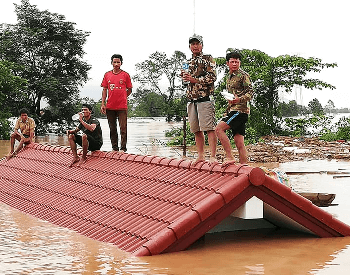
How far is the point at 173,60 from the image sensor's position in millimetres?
60906

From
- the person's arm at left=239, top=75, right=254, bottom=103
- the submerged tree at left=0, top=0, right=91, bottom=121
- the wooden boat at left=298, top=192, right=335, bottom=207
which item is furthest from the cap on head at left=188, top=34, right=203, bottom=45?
the submerged tree at left=0, top=0, right=91, bottom=121

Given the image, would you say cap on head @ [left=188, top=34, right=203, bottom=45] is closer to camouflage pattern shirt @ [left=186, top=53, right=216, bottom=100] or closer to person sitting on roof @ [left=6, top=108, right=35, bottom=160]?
camouflage pattern shirt @ [left=186, top=53, right=216, bottom=100]

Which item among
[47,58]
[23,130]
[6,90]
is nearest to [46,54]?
[47,58]

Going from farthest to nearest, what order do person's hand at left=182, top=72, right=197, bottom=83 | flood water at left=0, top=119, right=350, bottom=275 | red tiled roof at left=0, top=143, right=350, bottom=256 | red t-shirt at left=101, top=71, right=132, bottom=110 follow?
red t-shirt at left=101, top=71, right=132, bottom=110, person's hand at left=182, top=72, right=197, bottom=83, red tiled roof at left=0, top=143, right=350, bottom=256, flood water at left=0, top=119, right=350, bottom=275

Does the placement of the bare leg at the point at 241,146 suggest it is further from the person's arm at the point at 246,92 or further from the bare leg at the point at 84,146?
the bare leg at the point at 84,146

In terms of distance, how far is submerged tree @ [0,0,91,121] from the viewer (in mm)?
43938

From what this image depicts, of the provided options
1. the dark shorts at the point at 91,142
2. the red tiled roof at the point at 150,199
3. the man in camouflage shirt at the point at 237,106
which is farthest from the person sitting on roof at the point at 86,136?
the man in camouflage shirt at the point at 237,106

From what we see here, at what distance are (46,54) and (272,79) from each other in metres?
19.3

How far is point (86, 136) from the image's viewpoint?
11.5m

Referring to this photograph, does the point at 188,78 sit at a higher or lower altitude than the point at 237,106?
higher

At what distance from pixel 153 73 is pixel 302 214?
5421cm

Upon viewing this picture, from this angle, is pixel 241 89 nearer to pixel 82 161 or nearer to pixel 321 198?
pixel 321 198

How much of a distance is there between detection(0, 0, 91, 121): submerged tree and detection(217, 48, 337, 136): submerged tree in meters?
17.0

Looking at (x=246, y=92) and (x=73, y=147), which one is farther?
(x=73, y=147)
